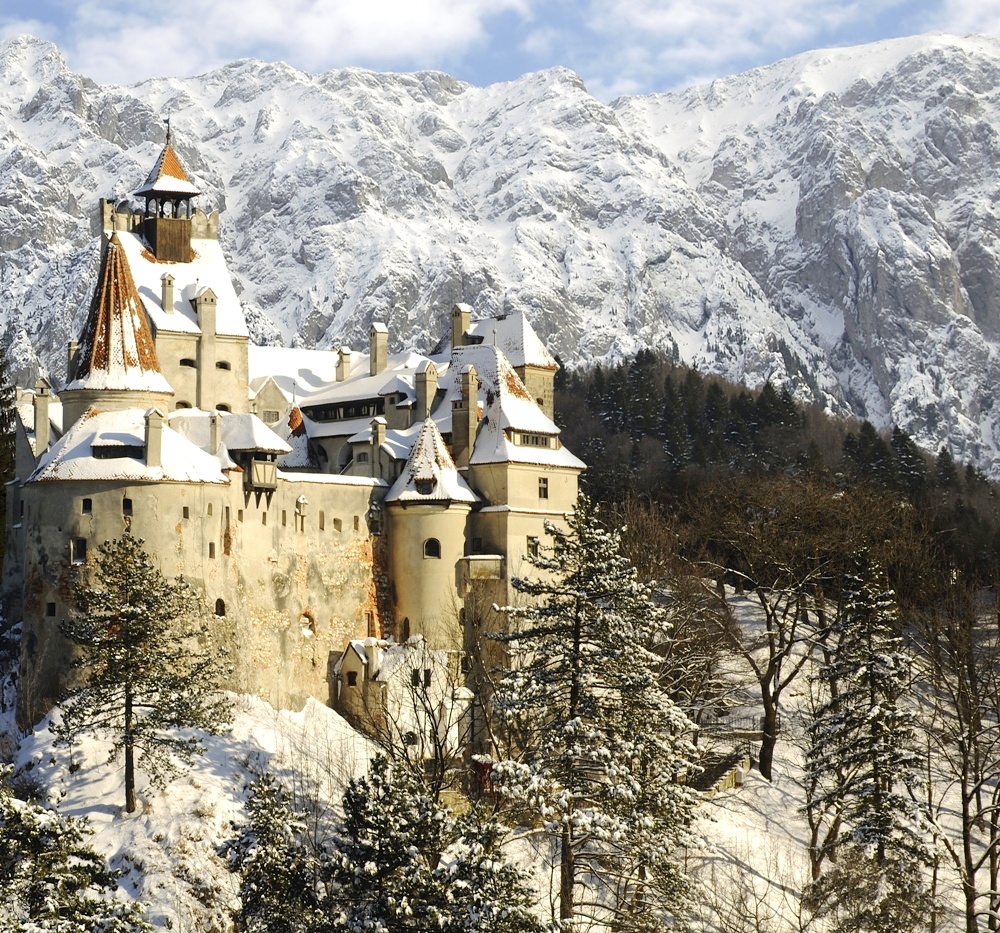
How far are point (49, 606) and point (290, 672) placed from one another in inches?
494

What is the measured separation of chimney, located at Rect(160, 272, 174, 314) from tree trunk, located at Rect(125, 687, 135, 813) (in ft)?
97.2

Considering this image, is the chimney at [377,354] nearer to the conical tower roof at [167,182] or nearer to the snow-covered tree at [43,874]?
the conical tower roof at [167,182]

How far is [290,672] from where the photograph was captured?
2940 inches

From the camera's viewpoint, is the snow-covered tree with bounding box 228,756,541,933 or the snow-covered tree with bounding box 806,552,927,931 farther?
the snow-covered tree with bounding box 806,552,927,931

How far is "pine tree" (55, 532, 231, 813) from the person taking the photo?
195 feet

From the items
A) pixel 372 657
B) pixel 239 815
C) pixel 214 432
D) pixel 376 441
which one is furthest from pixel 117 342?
pixel 239 815

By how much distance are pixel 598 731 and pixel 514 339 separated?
5065cm

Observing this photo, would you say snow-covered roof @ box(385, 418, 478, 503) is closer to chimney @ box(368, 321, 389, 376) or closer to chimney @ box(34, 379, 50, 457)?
chimney @ box(368, 321, 389, 376)

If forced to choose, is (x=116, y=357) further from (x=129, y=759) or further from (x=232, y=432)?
(x=129, y=759)

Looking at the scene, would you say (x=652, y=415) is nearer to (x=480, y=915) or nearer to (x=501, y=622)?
(x=501, y=622)

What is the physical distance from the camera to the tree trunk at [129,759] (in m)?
59.7

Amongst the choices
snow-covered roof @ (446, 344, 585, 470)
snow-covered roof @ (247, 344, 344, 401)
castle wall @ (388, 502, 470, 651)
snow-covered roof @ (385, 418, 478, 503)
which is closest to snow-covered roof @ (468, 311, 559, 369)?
snow-covered roof @ (446, 344, 585, 470)

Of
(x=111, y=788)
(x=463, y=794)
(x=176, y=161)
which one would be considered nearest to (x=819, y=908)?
(x=463, y=794)

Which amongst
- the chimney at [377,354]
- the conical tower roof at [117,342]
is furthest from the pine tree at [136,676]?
the chimney at [377,354]
